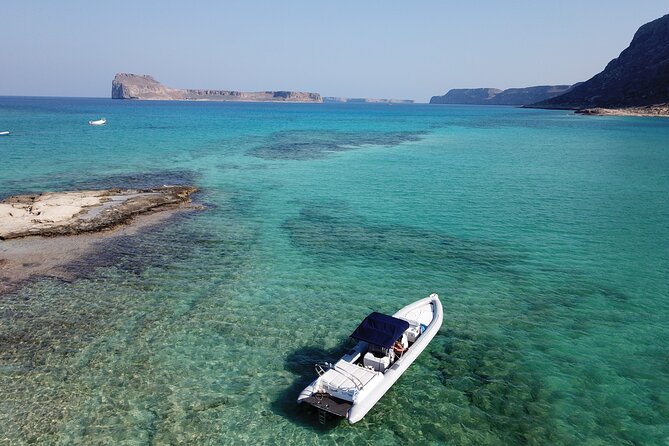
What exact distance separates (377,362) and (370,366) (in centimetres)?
28

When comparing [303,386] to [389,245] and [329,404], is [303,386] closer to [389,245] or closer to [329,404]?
[329,404]

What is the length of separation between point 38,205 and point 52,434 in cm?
2482

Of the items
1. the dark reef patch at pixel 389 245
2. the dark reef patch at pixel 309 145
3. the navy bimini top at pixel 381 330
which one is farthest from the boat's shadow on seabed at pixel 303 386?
the dark reef patch at pixel 309 145

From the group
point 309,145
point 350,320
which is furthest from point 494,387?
point 309,145

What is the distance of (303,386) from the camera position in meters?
15.0

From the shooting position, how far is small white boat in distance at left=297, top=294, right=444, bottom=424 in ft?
43.3

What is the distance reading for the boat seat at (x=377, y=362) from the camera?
1477cm

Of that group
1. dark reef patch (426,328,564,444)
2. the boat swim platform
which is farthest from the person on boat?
the boat swim platform

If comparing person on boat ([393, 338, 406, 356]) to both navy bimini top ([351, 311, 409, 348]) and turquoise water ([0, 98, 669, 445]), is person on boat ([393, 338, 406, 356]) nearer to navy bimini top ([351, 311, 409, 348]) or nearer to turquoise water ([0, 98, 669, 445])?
navy bimini top ([351, 311, 409, 348])

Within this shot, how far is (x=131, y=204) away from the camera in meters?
34.0

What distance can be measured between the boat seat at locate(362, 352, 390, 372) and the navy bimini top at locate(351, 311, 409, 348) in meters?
0.47

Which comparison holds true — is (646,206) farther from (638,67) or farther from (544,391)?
(638,67)

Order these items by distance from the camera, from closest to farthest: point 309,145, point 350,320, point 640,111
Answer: point 350,320 → point 309,145 → point 640,111

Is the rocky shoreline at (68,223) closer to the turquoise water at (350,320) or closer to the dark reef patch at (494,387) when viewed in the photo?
the turquoise water at (350,320)
